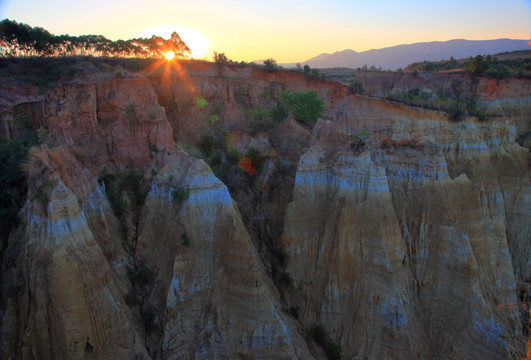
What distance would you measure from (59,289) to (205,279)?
5.16 metres

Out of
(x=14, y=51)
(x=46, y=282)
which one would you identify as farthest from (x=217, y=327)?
(x=14, y=51)

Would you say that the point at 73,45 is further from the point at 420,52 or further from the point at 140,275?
the point at 420,52

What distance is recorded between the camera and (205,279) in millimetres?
14312

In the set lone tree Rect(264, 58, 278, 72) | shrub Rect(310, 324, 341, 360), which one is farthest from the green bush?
shrub Rect(310, 324, 341, 360)

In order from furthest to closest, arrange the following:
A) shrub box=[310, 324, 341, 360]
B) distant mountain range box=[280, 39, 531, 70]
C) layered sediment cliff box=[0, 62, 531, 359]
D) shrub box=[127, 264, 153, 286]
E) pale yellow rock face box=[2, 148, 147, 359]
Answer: distant mountain range box=[280, 39, 531, 70], shrub box=[310, 324, 341, 360], shrub box=[127, 264, 153, 286], layered sediment cliff box=[0, 62, 531, 359], pale yellow rock face box=[2, 148, 147, 359]

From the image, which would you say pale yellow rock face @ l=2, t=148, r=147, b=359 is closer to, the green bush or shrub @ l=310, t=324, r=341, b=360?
shrub @ l=310, t=324, r=341, b=360

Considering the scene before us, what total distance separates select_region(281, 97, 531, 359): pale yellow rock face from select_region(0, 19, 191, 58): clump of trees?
80.7 feet

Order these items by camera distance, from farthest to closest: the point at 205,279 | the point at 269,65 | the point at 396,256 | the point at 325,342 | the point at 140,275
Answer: the point at 269,65 < the point at 396,256 < the point at 325,342 < the point at 140,275 < the point at 205,279

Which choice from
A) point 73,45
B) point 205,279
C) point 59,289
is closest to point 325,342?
point 205,279

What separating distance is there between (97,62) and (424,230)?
25.6 meters

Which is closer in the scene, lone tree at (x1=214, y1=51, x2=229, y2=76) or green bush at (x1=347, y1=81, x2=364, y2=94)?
lone tree at (x1=214, y1=51, x2=229, y2=76)

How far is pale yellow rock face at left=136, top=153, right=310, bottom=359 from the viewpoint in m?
13.4

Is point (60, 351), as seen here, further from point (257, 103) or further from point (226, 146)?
point (257, 103)

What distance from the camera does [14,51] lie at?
1332 inches
